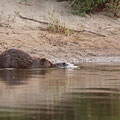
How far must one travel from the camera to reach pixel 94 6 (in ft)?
45.0

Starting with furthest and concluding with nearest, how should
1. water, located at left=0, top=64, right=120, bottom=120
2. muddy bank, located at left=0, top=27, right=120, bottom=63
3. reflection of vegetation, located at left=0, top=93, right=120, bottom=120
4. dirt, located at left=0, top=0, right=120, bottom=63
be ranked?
1. dirt, located at left=0, top=0, right=120, bottom=63
2. muddy bank, located at left=0, top=27, right=120, bottom=63
3. water, located at left=0, top=64, right=120, bottom=120
4. reflection of vegetation, located at left=0, top=93, right=120, bottom=120

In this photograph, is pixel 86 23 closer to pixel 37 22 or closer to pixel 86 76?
pixel 37 22

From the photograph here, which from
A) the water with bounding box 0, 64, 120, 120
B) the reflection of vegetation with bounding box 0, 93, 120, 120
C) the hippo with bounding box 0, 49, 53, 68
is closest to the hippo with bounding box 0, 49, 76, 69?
the hippo with bounding box 0, 49, 53, 68

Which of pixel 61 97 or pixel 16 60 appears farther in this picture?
pixel 16 60

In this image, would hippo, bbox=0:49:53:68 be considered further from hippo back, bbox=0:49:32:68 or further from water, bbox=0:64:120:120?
water, bbox=0:64:120:120

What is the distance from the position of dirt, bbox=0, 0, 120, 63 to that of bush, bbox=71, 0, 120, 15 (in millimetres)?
176

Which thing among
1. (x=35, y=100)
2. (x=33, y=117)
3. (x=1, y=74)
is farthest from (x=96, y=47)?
(x=33, y=117)

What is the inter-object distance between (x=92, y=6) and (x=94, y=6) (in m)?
0.05

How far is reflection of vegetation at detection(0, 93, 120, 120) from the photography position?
14.2 ft

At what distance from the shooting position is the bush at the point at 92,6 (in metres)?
13.5

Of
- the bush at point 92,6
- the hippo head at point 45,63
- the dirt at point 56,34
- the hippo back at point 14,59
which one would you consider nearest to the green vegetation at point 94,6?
the bush at point 92,6

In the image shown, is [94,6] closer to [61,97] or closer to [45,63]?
[45,63]

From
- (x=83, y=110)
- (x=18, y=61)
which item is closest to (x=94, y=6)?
(x=18, y=61)

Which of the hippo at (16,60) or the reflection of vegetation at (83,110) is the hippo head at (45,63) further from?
the reflection of vegetation at (83,110)
